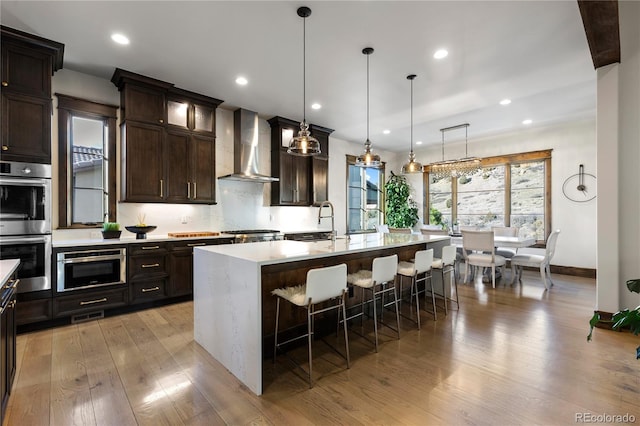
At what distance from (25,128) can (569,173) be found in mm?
8535

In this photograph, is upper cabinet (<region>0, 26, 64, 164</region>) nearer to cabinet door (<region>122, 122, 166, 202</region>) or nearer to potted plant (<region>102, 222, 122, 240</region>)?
cabinet door (<region>122, 122, 166, 202</region>)

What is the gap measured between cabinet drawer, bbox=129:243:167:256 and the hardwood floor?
870mm

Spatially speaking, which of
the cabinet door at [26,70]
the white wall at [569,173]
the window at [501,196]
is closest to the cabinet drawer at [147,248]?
the cabinet door at [26,70]

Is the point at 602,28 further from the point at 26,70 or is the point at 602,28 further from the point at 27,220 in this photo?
the point at 27,220

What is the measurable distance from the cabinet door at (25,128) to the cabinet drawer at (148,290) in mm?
1700

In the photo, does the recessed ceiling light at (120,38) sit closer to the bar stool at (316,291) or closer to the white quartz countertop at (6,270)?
the white quartz countertop at (6,270)

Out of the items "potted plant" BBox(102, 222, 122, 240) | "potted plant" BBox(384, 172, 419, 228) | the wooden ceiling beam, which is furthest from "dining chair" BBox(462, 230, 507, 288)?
"potted plant" BBox(102, 222, 122, 240)

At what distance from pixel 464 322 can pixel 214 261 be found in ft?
9.24

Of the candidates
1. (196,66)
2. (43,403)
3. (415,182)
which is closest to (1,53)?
(196,66)

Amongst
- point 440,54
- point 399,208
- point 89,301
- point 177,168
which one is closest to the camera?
point 440,54

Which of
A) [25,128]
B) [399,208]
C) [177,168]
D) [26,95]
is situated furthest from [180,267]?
[399,208]

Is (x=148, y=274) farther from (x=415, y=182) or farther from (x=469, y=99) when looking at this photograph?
(x=415, y=182)

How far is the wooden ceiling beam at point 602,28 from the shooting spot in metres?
2.22

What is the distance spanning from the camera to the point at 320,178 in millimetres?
6289
